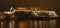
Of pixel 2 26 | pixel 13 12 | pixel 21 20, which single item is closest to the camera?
pixel 2 26

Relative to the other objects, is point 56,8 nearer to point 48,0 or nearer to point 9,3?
point 48,0

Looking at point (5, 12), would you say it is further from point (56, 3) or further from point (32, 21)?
point (56, 3)

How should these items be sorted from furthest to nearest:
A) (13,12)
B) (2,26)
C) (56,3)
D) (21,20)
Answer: (56,3) → (21,20) → (13,12) → (2,26)

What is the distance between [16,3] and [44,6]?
0.35 meters

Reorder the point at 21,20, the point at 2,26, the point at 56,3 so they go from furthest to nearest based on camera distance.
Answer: the point at 56,3, the point at 21,20, the point at 2,26

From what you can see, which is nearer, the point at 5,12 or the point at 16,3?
the point at 5,12

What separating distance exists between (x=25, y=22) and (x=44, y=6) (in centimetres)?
36

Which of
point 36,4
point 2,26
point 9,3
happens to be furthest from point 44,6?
point 2,26

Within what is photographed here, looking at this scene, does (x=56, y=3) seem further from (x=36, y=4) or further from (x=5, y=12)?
(x=5, y=12)

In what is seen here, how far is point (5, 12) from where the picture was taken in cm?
211

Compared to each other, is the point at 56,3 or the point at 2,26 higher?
the point at 56,3

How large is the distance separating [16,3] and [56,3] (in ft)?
1.66

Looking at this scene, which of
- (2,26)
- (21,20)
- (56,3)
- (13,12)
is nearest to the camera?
(2,26)

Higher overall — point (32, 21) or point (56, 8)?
point (56, 8)
